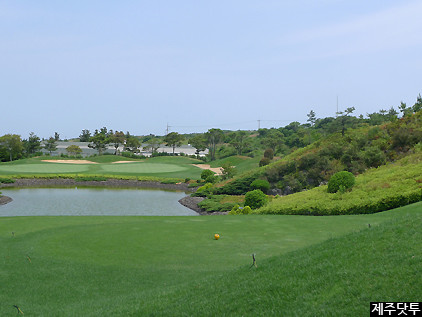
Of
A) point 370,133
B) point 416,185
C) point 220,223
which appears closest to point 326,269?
point 220,223

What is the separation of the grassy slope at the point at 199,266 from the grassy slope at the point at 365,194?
9.54ft

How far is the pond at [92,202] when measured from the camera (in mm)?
30984

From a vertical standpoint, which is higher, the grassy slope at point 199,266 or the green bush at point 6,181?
the grassy slope at point 199,266

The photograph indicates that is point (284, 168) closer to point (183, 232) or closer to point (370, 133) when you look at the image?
point (370, 133)

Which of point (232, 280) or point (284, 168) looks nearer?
point (232, 280)

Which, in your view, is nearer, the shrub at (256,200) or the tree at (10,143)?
the shrub at (256,200)

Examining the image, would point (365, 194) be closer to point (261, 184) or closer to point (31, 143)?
point (261, 184)

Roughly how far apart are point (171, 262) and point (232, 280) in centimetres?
367

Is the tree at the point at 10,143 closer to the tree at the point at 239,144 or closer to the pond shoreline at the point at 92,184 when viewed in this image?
the pond shoreline at the point at 92,184

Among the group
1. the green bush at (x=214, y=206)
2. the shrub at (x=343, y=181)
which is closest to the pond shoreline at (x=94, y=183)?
the green bush at (x=214, y=206)

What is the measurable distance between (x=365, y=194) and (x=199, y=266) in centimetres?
1235

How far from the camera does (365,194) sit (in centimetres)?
2020

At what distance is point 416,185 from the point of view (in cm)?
1873

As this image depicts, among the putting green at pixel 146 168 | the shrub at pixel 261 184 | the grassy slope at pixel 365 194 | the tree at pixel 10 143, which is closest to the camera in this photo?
the grassy slope at pixel 365 194
